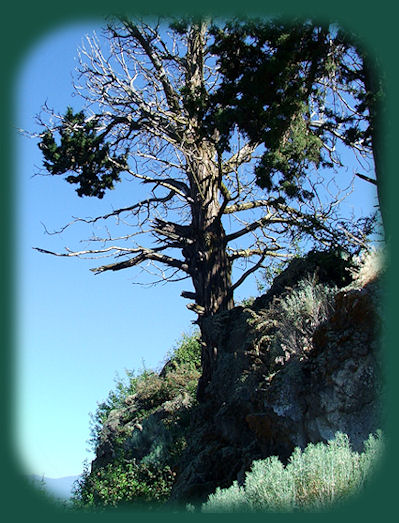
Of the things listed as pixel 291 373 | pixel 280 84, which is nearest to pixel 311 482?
pixel 291 373

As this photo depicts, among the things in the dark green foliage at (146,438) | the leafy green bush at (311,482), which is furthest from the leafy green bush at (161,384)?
the leafy green bush at (311,482)

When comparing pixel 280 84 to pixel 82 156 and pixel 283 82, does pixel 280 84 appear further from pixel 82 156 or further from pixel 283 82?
pixel 82 156

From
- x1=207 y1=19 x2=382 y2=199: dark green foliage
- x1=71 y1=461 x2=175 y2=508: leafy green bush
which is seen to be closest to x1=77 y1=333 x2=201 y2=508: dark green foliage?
x1=71 y1=461 x2=175 y2=508: leafy green bush

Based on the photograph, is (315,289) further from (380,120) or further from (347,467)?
(347,467)

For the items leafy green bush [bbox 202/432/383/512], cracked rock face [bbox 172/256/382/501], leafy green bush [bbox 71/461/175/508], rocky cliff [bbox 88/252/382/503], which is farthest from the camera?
leafy green bush [bbox 71/461/175/508]

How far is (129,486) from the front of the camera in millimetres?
14438

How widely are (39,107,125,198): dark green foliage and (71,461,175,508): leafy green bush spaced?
7.05m

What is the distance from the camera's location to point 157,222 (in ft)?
50.9

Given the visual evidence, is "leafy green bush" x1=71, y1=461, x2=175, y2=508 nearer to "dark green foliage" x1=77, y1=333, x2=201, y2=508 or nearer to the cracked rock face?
"dark green foliage" x1=77, y1=333, x2=201, y2=508

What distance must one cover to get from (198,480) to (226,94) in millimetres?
7083

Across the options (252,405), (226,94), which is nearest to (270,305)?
(252,405)

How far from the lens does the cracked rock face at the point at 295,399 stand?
759 cm

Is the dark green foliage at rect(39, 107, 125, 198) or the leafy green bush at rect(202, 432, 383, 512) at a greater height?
the dark green foliage at rect(39, 107, 125, 198)

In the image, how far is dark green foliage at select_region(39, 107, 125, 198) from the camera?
14469 mm
